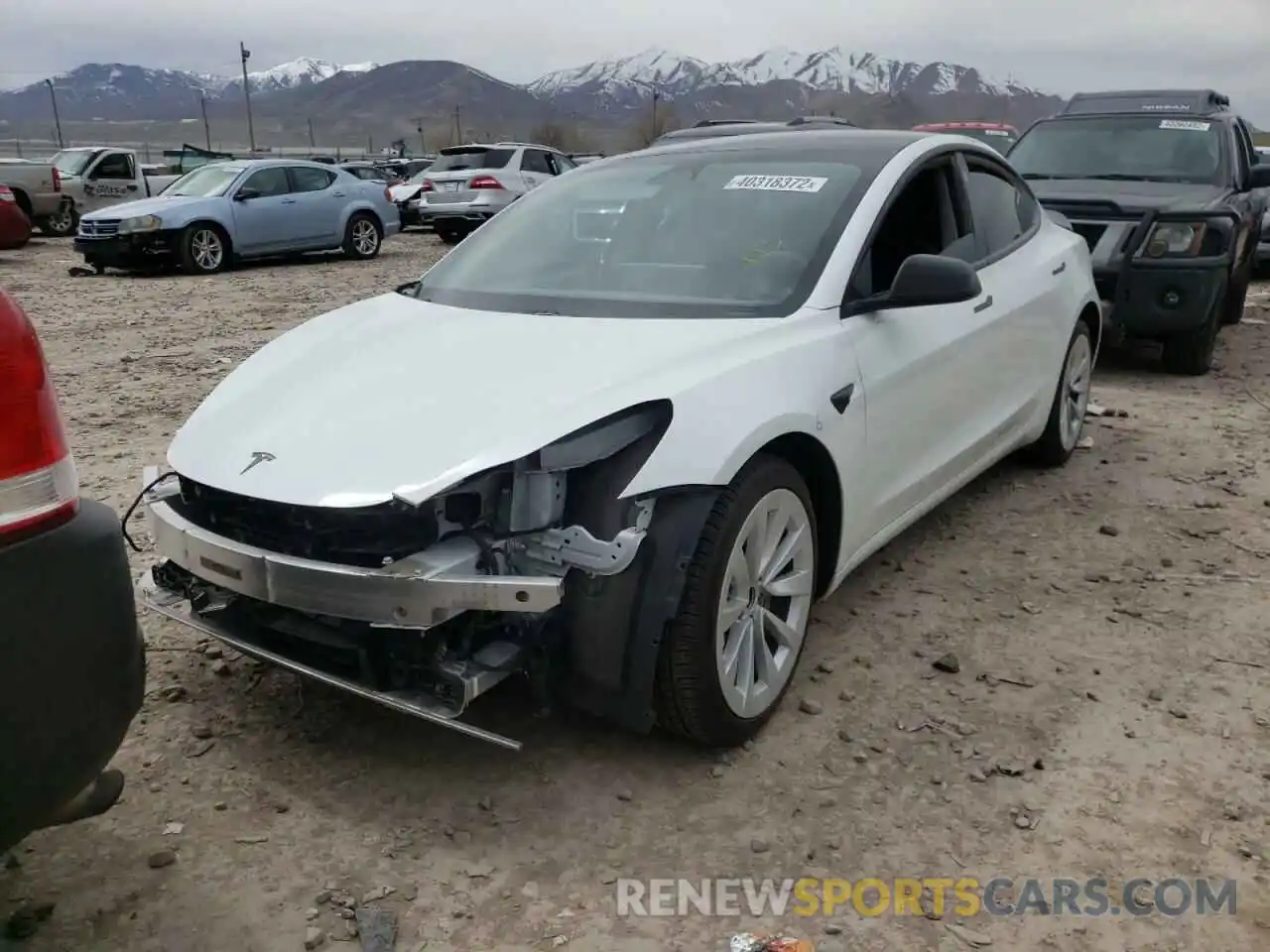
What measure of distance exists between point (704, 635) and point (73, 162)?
2061cm

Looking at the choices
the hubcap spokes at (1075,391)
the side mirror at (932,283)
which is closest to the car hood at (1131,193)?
the hubcap spokes at (1075,391)

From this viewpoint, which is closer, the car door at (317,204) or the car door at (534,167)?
the car door at (317,204)

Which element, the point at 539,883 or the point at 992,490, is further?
the point at 992,490

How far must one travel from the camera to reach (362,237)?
1576 cm

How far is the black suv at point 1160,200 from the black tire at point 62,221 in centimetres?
1660

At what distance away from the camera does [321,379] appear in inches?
119

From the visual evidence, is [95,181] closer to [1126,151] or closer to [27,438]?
[1126,151]

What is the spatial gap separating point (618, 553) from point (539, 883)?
76 cm

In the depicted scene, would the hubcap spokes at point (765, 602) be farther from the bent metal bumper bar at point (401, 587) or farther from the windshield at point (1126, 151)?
the windshield at point (1126, 151)

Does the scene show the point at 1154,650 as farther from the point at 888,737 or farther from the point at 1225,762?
the point at 888,737

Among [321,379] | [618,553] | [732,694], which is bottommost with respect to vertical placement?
[732,694]

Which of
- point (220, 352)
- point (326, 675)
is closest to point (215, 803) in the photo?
point (326, 675)

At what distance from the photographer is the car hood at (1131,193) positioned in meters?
7.13

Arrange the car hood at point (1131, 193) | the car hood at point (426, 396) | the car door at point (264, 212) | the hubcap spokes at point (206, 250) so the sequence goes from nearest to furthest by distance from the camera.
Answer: the car hood at point (426, 396) → the car hood at point (1131, 193) → the hubcap spokes at point (206, 250) → the car door at point (264, 212)
